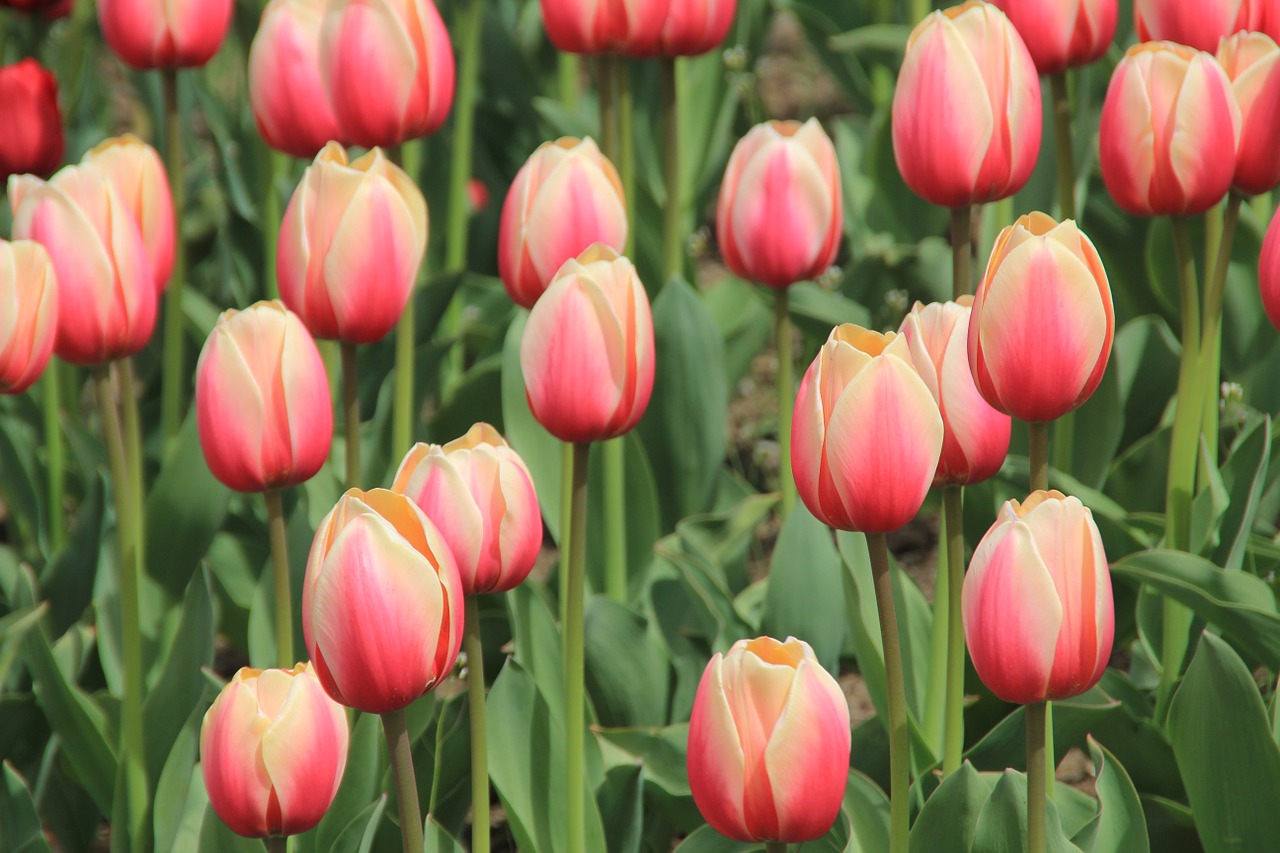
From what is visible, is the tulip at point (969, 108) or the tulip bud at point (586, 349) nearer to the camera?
the tulip bud at point (586, 349)

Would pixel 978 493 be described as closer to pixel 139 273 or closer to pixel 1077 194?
pixel 1077 194

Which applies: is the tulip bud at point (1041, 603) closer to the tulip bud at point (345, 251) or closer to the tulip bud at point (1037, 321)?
the tulip bud at point (1037, 321)

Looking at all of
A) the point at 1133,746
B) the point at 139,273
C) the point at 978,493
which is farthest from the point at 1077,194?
the point at 139,273

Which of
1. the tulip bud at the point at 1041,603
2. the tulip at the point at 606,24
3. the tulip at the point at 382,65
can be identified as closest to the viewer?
the tulip bud at the point at 1041,603

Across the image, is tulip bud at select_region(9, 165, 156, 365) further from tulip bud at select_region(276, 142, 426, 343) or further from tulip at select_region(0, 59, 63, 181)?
tulip at select_region(0, 59, 63, 181)

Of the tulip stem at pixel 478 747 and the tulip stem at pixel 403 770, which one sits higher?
the tulip stem at pixel 403 770

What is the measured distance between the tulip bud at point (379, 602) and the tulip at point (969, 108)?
707 millimetres

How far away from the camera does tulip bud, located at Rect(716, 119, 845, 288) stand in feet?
5.54

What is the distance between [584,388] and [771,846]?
430 millimetres

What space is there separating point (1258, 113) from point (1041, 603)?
2.53 ft

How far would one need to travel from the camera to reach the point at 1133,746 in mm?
1606

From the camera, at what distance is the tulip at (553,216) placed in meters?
1.54

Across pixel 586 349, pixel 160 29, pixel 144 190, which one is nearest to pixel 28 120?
pixel 160 29

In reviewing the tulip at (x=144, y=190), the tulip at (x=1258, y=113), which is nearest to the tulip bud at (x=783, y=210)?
the tulip at (x=1258, y=113)
